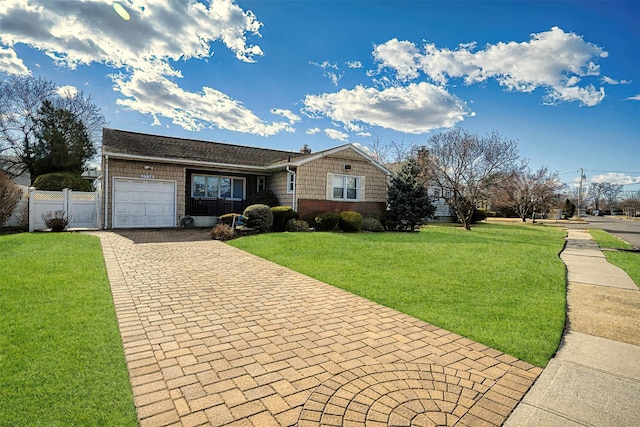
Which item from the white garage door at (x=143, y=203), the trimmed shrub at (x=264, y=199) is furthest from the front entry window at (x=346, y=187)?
the white garage door at (x=143, y=203)

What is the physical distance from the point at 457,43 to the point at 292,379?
616 inches

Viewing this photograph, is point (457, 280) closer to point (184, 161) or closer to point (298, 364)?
point (298, 364)

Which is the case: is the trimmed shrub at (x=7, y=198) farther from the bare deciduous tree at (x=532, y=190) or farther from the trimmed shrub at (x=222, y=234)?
the bare deciduous tree at (x=532, y=190)

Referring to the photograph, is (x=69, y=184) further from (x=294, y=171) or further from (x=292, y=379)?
(x=292, y=379)

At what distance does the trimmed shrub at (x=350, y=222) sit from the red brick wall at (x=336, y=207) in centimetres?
172

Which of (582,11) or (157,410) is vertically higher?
(582,11)

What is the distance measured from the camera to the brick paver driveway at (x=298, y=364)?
2.56 m

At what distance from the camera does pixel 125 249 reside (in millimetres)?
9992

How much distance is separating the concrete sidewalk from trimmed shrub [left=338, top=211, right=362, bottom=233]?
11.1 meters

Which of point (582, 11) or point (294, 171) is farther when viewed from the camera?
point (294, 171)

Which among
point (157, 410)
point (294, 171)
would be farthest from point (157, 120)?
point (157, 410)

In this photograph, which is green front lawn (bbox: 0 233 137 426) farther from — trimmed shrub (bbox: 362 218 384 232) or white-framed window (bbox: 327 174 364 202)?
trimmed shrub (bbox: 362 218 384 232)

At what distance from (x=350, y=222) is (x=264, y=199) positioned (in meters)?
4.95

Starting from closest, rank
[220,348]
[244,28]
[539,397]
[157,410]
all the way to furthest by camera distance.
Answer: [157,410] < [539,397] < [220,348] < [244,28]
